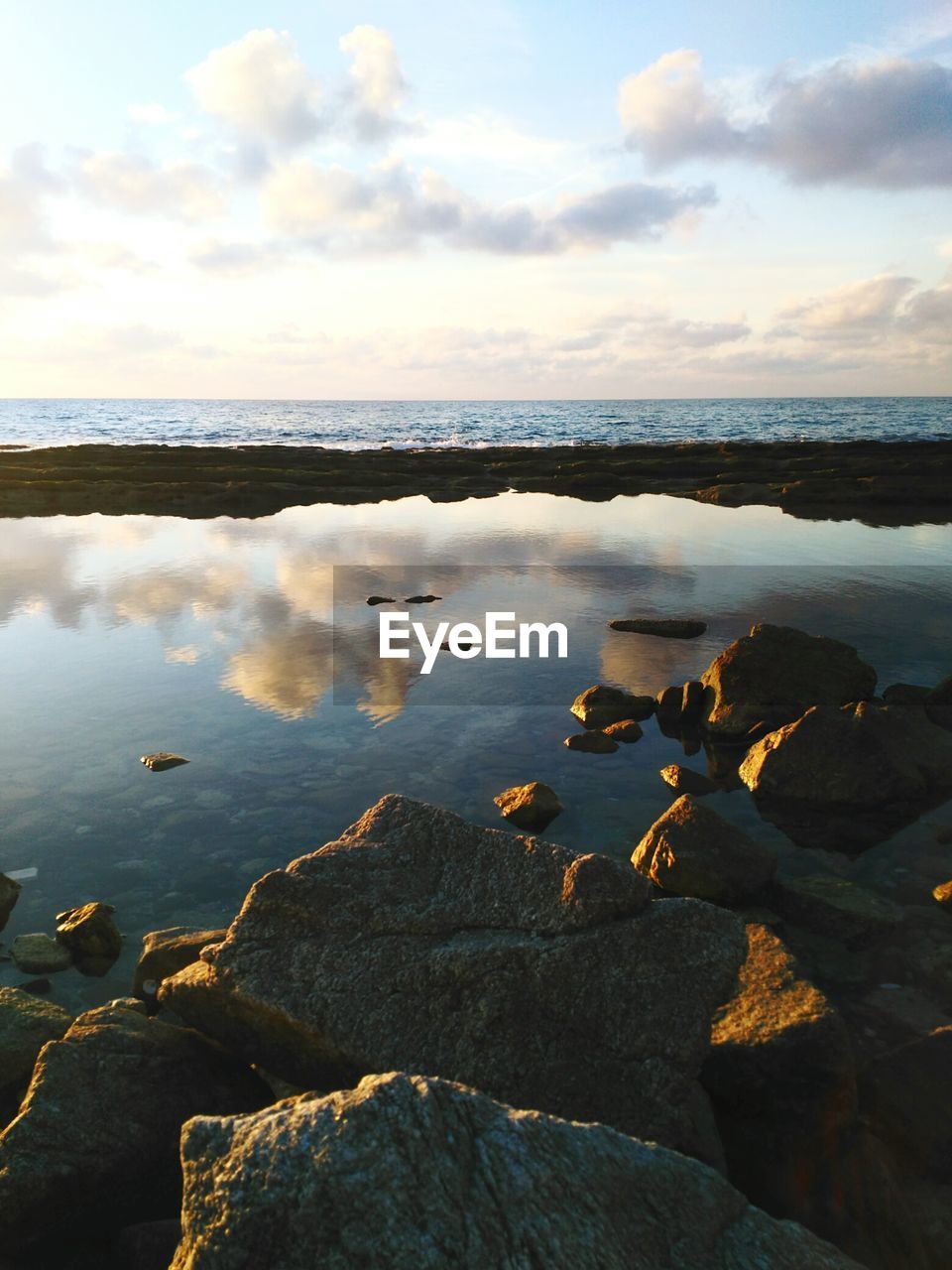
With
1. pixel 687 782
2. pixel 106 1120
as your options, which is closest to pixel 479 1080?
pixel 106 1120

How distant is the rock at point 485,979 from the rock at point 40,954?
165cm

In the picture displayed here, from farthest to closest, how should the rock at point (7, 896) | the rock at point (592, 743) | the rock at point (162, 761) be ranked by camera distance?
the rock at point (592, 743) → the rock at point (162, 761) → the rock at point (7, 896)

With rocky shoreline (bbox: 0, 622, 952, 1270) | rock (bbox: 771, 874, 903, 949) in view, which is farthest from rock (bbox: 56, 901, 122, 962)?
rock (bbox: 771, 874, 903, 949)

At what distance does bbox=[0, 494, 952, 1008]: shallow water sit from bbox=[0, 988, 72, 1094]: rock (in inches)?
25.7

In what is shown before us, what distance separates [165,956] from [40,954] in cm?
112

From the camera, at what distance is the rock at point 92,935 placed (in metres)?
6.95

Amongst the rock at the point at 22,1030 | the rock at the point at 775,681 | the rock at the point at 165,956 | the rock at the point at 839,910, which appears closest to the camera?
the rock at the point at 22,1030

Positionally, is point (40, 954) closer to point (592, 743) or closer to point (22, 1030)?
point (22, 1030)

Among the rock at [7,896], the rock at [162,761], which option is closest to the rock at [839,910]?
the rock at [7,896]

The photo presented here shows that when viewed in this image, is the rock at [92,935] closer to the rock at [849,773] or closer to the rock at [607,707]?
the rock at [849,773]

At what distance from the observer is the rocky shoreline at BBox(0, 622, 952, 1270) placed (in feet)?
10.5

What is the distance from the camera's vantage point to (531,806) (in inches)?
352

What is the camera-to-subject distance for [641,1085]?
15.7 feet

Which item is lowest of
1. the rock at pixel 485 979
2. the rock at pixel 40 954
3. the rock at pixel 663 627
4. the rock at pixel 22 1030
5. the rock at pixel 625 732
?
the rock at pixel 40 954
